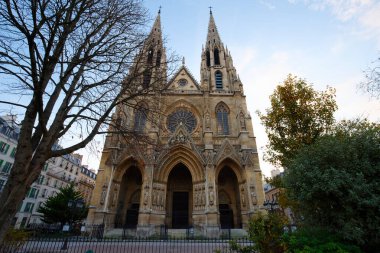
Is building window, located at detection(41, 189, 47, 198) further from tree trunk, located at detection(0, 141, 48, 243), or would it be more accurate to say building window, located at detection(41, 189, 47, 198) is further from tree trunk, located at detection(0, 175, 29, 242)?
tree trunk, located at detection(0, 175, 29, 242)

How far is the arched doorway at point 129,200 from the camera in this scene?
17500 mm

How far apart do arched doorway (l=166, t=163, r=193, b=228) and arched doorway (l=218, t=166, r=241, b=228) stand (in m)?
2.91

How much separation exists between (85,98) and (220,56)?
2486cm

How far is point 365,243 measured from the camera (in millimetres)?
5992

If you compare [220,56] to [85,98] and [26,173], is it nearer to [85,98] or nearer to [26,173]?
[85,98]

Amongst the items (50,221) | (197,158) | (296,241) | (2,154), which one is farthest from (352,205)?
(2,154)

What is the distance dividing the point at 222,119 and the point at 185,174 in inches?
286

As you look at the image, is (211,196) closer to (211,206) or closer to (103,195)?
(211,206)

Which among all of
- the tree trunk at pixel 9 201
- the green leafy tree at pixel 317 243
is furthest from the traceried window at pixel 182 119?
the tree trunk at pixel 9 201

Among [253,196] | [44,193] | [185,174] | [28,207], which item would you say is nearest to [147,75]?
[253,196]

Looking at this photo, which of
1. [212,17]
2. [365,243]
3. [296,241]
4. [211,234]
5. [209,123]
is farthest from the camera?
[212,17]

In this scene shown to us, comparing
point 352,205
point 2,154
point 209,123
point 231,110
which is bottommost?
point 352,205

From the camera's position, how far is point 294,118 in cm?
1364

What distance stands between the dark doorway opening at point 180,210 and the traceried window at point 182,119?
264 inches
